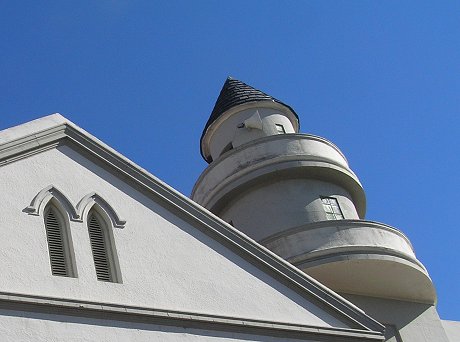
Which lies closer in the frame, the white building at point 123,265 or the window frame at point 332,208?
the white building at point 123,265

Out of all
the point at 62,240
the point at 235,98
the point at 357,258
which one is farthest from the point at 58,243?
the point at 235,98

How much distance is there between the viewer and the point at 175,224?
623 inches

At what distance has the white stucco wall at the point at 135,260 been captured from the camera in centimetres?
1388

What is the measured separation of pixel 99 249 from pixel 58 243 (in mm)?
701

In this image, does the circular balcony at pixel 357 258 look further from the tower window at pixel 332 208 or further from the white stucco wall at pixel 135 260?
the white stucco wall at pixel 135 260

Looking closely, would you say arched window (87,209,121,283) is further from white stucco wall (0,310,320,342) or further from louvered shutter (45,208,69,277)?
white stucco wall (0,310,320,342)

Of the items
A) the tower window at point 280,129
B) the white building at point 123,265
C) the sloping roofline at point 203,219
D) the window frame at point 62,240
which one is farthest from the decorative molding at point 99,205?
the tower window at point 280,129

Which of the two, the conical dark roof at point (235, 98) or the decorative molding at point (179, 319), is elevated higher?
the conical dark roof at point (235, 98)

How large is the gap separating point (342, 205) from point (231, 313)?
10732 mm

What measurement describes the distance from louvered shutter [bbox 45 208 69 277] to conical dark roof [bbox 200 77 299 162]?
51.0 feet

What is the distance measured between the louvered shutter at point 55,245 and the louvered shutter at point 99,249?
51 cm

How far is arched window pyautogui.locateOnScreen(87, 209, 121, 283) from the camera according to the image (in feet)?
47.5

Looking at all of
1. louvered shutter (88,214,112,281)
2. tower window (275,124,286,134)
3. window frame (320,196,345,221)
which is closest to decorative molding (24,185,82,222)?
louvered shutter (88,214,112,281)

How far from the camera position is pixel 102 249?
585 inches
